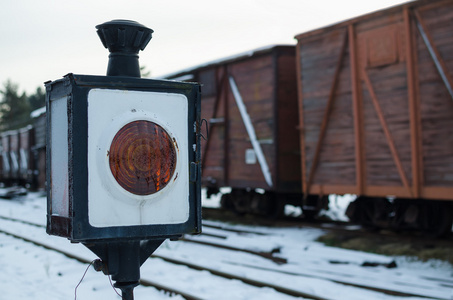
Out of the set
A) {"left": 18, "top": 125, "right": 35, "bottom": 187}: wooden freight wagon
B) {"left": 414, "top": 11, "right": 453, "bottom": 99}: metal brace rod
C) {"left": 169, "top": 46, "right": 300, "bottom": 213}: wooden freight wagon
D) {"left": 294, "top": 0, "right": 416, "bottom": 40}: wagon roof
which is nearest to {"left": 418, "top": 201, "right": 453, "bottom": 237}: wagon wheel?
{"left": 414, "top": 11, "right": 453, "bottom": 99}: metal brace rod

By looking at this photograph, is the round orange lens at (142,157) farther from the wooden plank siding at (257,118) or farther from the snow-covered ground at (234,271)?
the wooden plank siding at (257,118)

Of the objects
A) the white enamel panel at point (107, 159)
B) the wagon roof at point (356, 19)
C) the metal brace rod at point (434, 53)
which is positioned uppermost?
the wagon roof at point (356, 19)

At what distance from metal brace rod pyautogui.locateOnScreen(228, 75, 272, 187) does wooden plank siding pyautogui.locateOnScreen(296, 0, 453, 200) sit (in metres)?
1.40

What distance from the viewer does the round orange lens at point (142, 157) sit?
5.07 ft

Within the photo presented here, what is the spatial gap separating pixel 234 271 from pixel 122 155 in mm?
4986

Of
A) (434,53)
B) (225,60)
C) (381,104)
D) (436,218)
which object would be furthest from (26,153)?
(434,53)

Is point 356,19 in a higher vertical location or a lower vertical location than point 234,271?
higher

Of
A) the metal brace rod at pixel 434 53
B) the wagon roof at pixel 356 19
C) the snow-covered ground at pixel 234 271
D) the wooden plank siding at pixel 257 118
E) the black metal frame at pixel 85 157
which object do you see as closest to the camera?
the black metal frame at pixel 85 157

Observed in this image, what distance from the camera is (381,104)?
858cm

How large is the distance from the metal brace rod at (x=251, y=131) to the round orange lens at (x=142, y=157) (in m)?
9.75

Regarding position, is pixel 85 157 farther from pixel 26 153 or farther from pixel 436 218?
pixel 26 153

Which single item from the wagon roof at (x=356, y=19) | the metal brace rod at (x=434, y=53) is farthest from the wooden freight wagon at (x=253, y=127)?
the metal brace rod at (x=434, y=53)

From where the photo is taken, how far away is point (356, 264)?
23.1 ft

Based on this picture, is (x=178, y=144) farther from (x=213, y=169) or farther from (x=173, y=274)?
(x=213, y=169)
